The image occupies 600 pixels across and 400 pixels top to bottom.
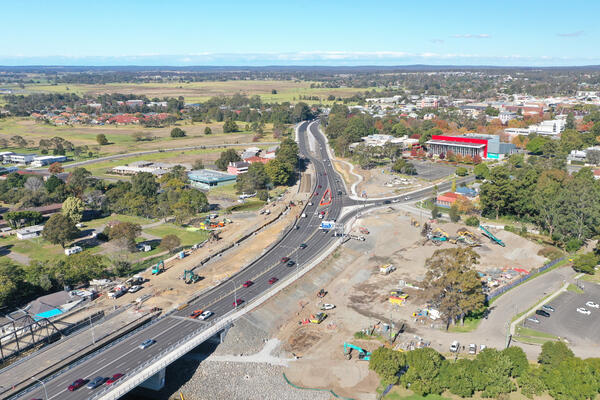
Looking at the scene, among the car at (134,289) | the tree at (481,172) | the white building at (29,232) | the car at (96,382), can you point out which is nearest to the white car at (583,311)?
the car at (96,382)

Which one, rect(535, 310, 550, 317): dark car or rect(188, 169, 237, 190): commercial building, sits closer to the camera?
rect(535, 310, 550, 317): dark car

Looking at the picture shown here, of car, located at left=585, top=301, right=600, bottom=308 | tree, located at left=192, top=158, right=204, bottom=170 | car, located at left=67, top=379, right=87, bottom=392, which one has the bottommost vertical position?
car, located at left=585, top=301, right=600, bottom=308

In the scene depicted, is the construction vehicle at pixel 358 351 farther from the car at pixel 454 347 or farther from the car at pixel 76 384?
the car at pixel 76 384

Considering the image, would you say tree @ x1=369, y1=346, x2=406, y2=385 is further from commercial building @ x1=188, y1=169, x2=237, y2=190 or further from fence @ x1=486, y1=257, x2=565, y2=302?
commercial building @ x1=188, y1=169, x2=237, y2=190

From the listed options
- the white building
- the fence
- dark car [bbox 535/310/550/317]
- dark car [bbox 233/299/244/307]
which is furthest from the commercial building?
dark car [bbox 535/310/550/317]

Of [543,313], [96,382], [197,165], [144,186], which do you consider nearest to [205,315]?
[96,382]

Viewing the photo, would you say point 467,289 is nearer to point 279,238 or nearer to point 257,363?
point 257,363

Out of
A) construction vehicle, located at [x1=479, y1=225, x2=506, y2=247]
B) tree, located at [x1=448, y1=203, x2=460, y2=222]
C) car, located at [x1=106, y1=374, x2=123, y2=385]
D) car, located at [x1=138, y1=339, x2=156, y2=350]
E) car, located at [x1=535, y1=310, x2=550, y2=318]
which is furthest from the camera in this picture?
tree, located at [x1=448, y1=203, x2=460, y2=222]
